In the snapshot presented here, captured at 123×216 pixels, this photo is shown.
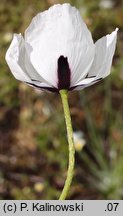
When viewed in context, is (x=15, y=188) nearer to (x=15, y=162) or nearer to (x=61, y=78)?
(x=15, y=162)

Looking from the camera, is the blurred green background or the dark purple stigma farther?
the blurred green background

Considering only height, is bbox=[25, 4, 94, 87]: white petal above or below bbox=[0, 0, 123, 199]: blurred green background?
below

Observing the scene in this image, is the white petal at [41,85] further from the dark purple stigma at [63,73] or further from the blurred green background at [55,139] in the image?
the blurred green background at [55,139]

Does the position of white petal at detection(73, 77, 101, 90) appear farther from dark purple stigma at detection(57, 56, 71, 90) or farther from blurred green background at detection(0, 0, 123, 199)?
blurred green background at detection(0, 0, 123, 199)

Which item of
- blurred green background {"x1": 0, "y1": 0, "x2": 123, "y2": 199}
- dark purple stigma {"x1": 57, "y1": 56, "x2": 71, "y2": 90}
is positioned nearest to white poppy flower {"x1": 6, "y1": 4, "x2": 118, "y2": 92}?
dark purple stigma {"x1": 57, "y1": 56, "x2": 71, "y2": 90}

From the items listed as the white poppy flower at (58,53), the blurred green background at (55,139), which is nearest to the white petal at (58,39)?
the white poppy flower at (58,53)

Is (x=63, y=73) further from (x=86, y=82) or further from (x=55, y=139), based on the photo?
(x=55, y=139)

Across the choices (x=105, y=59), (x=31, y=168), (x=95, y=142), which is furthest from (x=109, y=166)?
(x=105, y=59)

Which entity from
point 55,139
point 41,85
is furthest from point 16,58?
point 55,139
